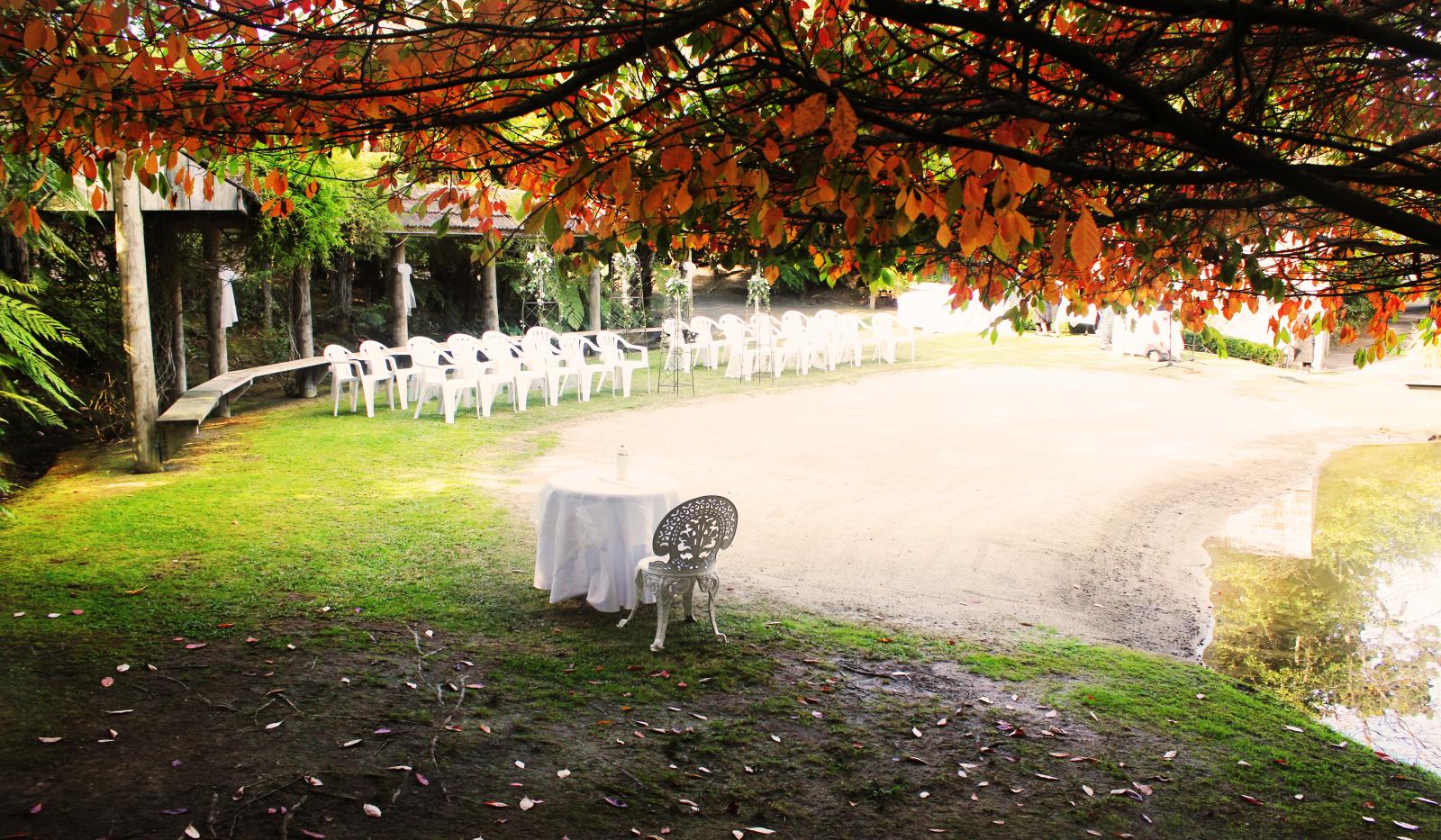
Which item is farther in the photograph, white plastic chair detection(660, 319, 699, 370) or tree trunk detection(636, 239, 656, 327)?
tree trunk detection(636, 239, 656, 327)

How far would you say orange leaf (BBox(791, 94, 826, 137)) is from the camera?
2.57m

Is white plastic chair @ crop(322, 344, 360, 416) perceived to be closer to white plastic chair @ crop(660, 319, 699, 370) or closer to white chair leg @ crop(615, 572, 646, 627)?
Answer: white plastic chair @ crop(660, 319, 699, 370)

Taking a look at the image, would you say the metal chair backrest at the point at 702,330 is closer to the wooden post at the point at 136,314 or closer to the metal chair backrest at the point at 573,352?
the metal chair backrest at the point at 573,352

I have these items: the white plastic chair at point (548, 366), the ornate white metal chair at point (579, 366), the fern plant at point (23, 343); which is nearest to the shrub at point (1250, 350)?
the ornate white metal chair at point (579, 366)

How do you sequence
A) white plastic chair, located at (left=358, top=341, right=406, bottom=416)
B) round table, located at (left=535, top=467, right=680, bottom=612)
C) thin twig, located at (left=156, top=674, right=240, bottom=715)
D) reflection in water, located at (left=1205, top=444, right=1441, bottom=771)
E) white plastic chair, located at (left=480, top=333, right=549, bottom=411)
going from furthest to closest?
white plastic chair, located at (left=480, top=333, right=549, bottom=411)
white plastic chair, located at (left=358, top=341, right=406, bottom=416)
round table, located at (left=535, top=467, right=680, bottom=612)
reflection in water, located at (left=1205, top=444, right=1441, bottom=771)
thin twig, located at (left=156, top=674, right=240, bottom=715)

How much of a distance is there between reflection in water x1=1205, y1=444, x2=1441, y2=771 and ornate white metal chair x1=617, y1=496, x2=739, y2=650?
317 centimetres

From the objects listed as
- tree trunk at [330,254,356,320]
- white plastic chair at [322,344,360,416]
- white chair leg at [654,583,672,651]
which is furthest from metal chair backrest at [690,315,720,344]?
white chair leg at [654,583,672,651]

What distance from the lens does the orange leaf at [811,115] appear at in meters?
2.57

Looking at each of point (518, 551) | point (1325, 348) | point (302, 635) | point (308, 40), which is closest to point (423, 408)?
point (518, 551)

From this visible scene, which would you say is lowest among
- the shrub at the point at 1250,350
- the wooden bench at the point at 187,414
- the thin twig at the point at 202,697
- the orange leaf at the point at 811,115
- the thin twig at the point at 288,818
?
the thin twig at the point at 288,818

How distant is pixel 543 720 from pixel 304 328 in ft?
40.8

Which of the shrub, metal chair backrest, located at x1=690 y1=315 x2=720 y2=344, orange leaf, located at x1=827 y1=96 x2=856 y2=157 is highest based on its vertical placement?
orange leaf, located at x1=827 y1=96 x2=856 y2=157

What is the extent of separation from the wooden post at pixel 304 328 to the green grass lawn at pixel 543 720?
320 inches

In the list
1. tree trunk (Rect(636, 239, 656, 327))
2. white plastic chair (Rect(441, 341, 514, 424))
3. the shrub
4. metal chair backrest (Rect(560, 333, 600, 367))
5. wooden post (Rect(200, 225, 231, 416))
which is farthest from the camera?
tree trunk (Rect(636, 239, 656, 327))
